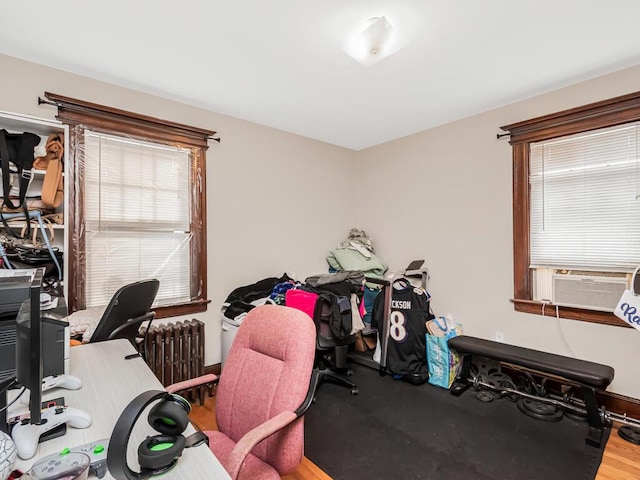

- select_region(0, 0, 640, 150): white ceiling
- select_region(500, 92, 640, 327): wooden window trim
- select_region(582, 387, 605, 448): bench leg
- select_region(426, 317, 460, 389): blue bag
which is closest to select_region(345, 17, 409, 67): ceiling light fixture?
select_region(0, 0, 640, 150): white ceiling

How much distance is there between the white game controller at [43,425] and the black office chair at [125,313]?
89cm

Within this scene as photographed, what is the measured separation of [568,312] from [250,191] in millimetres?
3082

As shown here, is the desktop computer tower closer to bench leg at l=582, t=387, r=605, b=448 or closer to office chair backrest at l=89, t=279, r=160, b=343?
office chair backrest at l=89, t=279, r=160, b=343

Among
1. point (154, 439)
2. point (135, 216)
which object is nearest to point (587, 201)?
point (154, 439)

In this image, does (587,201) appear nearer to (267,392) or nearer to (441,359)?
(441,359)

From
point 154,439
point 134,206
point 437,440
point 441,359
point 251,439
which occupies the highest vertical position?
point 134,206

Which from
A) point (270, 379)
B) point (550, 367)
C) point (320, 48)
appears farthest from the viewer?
point (550, 367)

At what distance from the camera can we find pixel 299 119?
346cm

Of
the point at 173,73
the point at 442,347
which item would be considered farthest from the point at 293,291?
the point at 173,73

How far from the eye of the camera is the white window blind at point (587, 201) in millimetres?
2549

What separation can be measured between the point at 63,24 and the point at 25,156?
0.88 metres

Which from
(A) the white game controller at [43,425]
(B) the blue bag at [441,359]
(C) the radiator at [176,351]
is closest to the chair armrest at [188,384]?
(A) the white game controller at [43,425]

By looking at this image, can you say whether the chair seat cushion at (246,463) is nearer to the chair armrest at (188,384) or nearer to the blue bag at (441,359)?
the chair armrest at (188,384)

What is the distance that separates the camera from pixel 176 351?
269 cm
